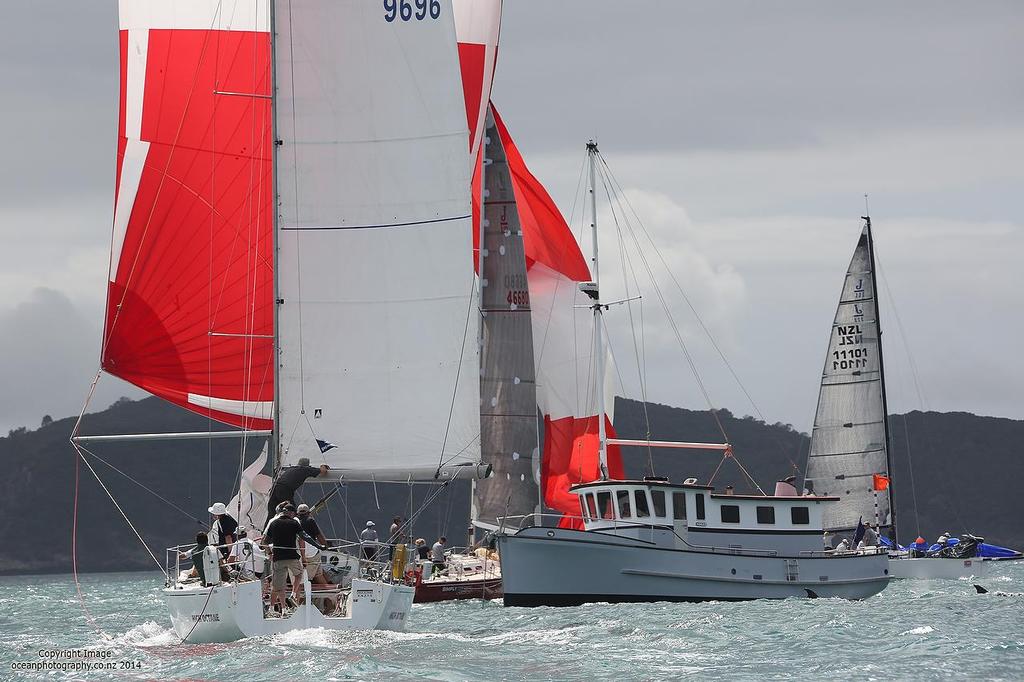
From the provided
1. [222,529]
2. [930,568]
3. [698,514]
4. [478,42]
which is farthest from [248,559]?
[930,568]

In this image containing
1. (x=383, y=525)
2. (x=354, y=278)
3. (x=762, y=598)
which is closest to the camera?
(x=354, y=278)

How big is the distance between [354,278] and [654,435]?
128802 millimetres

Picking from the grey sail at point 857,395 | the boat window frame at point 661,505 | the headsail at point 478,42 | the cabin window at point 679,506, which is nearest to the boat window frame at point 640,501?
the boat window frame at point 661,505

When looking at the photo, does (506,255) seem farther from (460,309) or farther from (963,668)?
(963,668)

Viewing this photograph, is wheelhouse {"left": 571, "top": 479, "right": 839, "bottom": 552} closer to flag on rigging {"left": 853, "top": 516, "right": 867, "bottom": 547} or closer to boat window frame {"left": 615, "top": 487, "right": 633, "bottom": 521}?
boat window frame {"left": 615, "top": 487, "right": 633, "bottom": 521}

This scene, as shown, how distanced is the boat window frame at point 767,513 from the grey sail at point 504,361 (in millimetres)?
6432

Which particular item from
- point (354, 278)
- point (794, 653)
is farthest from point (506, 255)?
point (794, 653)

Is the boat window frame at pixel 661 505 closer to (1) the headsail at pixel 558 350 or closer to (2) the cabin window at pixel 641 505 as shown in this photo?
(2) the cabin window at pixel 641 505

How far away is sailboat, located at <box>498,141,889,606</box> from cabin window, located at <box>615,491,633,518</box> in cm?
2

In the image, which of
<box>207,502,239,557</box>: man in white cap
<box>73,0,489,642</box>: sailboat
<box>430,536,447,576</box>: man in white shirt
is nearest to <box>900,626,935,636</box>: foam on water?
<box>73,0,489,642</box>: sailboat

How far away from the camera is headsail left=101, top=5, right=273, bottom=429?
999 inches

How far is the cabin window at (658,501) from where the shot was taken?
3002 cm

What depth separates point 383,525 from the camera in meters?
133

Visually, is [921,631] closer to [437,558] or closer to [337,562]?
[337,562]
